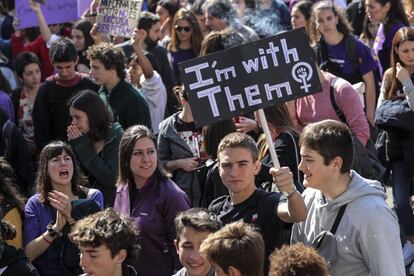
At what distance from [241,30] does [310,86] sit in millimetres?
5179

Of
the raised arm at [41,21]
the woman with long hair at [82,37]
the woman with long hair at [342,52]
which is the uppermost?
the raised arm at [41,21]

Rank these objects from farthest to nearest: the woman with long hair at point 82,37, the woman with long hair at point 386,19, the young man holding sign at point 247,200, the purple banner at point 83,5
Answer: the purple banner at point 83,5 < the woman with long hair at point 82,37 < the woman with long hair at point 386,19 < the young man holding sign at point 247,200

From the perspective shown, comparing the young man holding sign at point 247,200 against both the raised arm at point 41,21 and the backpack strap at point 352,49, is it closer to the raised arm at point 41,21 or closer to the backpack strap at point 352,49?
the backpack strap at point 352,49

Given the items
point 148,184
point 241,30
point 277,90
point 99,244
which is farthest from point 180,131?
point 241,30

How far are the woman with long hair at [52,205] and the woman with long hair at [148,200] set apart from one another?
0.30 metres

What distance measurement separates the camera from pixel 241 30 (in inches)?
443

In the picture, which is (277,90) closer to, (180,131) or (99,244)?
(99,244)

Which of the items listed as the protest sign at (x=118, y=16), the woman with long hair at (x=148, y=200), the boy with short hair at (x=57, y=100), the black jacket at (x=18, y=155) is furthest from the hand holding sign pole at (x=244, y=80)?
the protest sign at (x=118, y=16)

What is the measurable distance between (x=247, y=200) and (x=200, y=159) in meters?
2.05

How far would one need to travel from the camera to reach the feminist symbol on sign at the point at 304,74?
6141 millimetres

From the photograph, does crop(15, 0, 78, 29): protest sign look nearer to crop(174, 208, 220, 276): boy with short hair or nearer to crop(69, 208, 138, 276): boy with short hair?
crop(69, 208, 138, 276): boy with short hair

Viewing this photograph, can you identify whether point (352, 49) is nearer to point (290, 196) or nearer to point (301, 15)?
point (301, 15)

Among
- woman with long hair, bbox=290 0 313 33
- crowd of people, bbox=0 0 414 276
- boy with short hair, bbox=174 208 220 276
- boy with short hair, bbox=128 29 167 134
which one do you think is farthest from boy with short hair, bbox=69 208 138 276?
woman with long hair, bbox=290 0 313 33

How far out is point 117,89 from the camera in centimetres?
900
